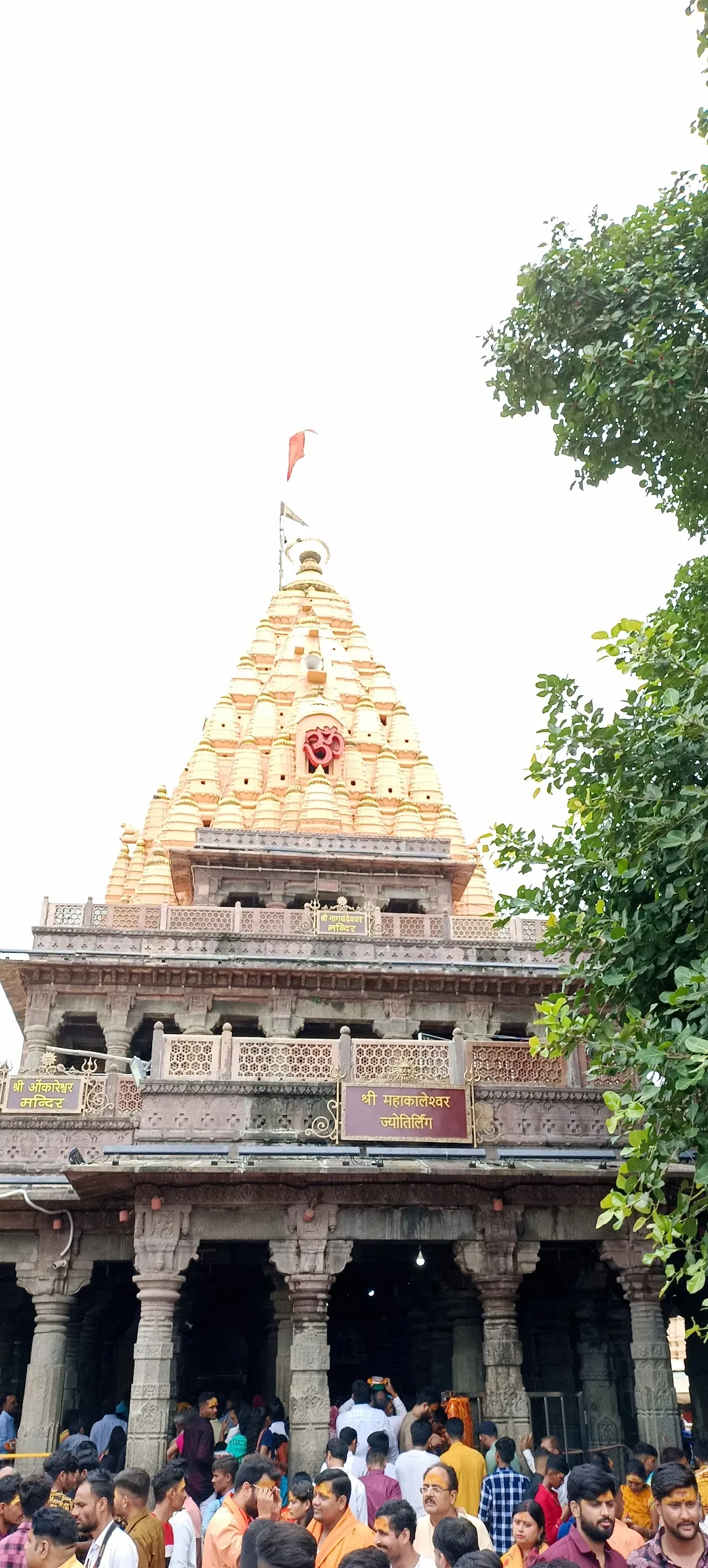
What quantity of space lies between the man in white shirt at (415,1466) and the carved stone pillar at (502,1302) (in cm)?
431

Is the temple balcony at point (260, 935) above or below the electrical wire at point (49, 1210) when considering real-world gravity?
above

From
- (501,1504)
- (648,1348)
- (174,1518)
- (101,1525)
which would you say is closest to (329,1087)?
(648,1348)

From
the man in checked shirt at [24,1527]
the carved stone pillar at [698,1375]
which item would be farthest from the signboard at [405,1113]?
the man in checked shirt at [24,1527]

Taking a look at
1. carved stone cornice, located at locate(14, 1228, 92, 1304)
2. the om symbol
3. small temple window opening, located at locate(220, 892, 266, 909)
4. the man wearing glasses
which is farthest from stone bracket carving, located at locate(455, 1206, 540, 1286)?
the om symbol

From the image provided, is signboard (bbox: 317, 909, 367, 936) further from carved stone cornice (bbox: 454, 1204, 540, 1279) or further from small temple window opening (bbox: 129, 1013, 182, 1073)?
carved stone cornice (bbox: 454, 1204, 540, 1279)

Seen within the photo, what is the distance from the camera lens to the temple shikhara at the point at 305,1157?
47.3ft

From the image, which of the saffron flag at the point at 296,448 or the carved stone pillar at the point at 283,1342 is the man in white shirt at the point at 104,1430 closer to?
the carved stone pillar at the point at 283,1342

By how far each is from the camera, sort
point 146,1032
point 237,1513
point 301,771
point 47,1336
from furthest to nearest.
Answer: point 301,771
point 146,1032
point 47,1336
point 237,1513

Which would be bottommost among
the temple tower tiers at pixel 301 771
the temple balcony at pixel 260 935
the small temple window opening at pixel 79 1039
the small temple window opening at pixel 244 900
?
the small temple window opening at pixel 79 1039

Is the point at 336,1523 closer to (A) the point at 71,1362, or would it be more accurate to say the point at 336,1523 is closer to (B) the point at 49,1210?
(B) the point at 49,1210

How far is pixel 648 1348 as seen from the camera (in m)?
14.2

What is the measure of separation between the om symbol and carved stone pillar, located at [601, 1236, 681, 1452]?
18.0 m

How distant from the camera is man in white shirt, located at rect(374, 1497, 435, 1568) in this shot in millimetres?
5641

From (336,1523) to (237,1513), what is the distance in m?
0.98
